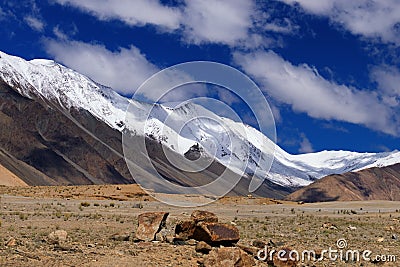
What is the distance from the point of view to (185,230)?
19.5 metres

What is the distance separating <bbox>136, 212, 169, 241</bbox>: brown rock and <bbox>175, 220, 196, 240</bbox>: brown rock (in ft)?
2.42

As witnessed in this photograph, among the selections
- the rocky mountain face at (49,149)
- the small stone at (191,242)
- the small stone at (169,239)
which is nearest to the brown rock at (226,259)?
the small stone at (191,242)

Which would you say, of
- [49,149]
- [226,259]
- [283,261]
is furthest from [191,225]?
[49,149]

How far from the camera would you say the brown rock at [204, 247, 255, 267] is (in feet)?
48.5

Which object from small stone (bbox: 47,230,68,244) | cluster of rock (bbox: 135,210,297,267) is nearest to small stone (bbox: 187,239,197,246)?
cluster of rock (bbox: 135,210,297,267)

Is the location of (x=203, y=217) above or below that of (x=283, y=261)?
above

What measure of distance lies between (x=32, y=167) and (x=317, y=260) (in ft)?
454

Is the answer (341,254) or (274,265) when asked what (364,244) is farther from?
(274,265)

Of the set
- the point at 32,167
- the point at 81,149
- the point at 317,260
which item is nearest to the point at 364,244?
the point at 317,260

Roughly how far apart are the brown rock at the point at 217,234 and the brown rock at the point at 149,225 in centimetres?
200

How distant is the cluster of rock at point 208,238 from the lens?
15016mm

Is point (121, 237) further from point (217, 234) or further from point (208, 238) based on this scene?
point (217, 234)

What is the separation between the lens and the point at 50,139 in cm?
17888

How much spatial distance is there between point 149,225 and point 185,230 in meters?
1.42
